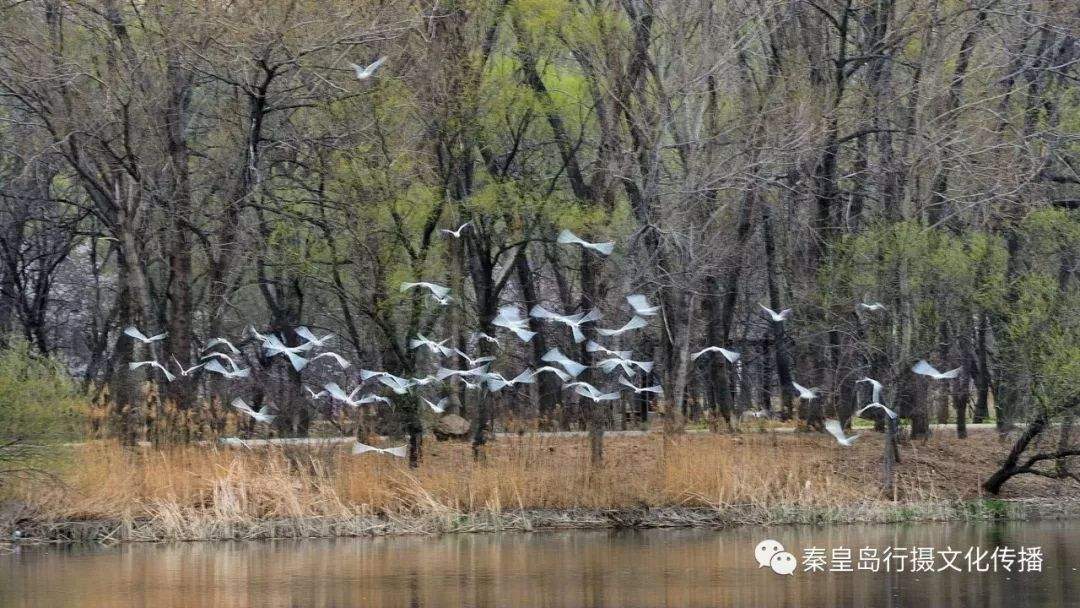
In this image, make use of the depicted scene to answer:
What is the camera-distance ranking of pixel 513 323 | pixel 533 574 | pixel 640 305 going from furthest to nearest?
pixel 640 305 → pixel 513 323 → pixel 533 574

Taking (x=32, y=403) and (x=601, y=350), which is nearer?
(x=32, y=403)

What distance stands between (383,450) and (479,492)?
207 centimetres

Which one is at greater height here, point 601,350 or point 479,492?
point 601,350

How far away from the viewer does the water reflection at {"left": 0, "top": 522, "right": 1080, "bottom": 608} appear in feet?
58.6

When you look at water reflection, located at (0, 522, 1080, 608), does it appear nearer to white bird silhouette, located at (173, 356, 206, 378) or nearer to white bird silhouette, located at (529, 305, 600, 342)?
white bird silhouette, located at (529, 305, 600, 342)

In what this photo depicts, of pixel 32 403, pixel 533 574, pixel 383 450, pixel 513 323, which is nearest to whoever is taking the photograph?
pixel 533 574

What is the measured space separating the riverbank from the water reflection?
526mm

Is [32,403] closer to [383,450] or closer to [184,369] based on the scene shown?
[184,369]

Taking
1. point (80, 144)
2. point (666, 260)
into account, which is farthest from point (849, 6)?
point (80, 144)

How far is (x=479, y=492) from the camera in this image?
2533 centimetres

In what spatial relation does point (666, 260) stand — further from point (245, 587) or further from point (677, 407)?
point (245, 587)

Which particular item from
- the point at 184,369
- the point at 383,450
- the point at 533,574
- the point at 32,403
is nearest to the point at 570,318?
the point at 383,450

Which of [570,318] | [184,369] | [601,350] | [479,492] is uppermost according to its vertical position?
Result: [570,318]

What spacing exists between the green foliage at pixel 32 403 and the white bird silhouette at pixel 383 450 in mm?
4578
